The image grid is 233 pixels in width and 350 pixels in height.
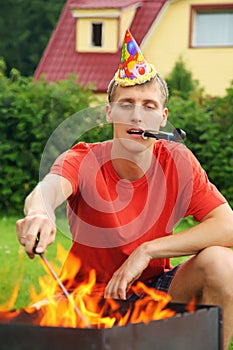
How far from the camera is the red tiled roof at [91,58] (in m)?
17.9

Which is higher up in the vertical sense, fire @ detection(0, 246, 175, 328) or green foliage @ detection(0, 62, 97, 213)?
fire @ detection(0, 246, 175, 328)

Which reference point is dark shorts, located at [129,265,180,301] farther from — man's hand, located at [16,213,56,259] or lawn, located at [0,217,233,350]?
lawn, located at [0,217,233,350]

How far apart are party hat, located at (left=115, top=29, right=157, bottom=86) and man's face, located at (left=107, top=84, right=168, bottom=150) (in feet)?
0.09

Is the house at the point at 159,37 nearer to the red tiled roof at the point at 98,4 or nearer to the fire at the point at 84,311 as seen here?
the red tiled roof at the point at 98,4

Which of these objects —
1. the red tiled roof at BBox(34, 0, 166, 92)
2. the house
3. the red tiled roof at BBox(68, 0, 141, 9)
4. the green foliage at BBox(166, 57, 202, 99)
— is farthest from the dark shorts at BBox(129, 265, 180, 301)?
the red tiled roof at BBox(68, 0, 141, 9)

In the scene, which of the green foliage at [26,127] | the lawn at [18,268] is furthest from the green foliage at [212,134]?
the lawn at [18,268]

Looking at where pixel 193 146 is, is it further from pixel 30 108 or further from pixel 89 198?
pixel 89 198

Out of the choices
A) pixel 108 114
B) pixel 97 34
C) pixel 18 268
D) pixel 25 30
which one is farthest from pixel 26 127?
pixel 25 30

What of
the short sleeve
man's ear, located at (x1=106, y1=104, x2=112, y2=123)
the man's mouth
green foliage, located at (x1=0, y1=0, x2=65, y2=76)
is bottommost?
green foliage, located at (x1=0, y1=0, x2=65, y2=76)

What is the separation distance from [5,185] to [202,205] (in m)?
5.20

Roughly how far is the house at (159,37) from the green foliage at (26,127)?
29.4 ft

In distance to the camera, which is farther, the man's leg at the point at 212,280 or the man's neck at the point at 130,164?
the man's neck at the point at 130,164

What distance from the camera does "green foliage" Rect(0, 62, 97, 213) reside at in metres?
8.25

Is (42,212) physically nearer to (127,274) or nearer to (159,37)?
(127,274)
